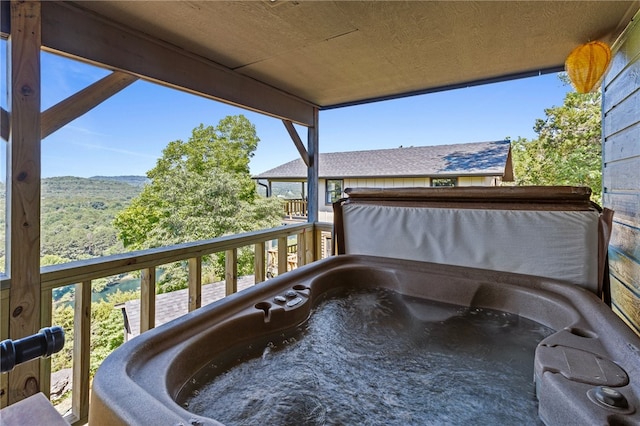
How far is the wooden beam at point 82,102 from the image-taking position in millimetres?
1578

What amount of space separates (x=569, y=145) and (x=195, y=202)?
10.7 m

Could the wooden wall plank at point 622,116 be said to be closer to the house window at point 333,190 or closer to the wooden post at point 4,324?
the wooden post at point 4,324

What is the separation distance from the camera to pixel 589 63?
6.31 feet

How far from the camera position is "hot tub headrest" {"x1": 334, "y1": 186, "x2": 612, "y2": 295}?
158cm

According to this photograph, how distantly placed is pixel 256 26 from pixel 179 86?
754 mm

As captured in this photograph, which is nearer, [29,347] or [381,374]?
[29,347]

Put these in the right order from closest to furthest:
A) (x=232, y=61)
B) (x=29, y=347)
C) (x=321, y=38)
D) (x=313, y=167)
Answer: (x=29, y=347), (x=321, y=38), (x=232, y=61), (x=313, y=167)

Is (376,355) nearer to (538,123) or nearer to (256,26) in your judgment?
(256,26)

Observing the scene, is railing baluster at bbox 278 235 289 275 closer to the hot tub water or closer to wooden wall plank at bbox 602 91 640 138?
the hot tub water

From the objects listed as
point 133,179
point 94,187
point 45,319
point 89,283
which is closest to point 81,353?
point 45,319

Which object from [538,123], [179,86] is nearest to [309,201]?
[179,86]

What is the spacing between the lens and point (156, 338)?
1006 millimetres

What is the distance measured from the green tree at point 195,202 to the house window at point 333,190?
1934mm

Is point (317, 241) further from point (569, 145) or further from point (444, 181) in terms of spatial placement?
point (569, 145)
